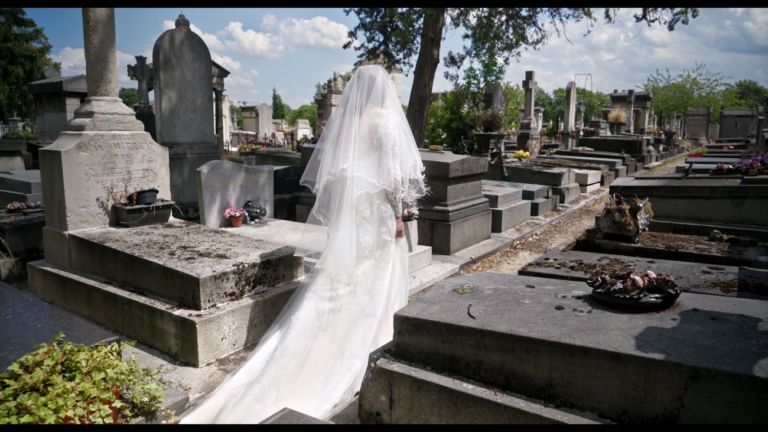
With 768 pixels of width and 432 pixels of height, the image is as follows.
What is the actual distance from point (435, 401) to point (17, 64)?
46338 millimetres

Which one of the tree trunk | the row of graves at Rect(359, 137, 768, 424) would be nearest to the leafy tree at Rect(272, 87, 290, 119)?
the tree trunk

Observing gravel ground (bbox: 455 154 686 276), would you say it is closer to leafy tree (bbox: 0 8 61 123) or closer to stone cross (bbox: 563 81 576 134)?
stone cross (bbox: 563 81 576 134)

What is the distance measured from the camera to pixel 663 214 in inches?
287

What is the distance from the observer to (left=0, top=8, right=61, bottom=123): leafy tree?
121 ft

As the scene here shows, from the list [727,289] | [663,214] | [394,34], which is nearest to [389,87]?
[727,289]

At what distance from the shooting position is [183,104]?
332 inches

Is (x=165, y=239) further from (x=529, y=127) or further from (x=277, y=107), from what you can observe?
(x=277, y=107)

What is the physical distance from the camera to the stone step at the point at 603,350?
220cm

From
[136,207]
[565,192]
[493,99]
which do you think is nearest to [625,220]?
[565,192]

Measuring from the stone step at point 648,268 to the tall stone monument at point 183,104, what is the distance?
18.4 ft

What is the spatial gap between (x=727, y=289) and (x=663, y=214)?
11.4 ft

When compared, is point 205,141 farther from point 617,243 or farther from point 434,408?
point 434,408

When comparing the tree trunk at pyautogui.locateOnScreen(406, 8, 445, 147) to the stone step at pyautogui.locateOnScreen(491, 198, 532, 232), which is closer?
the stone step at pyautogui.locateOnScreen(491, 198, 532, 232)

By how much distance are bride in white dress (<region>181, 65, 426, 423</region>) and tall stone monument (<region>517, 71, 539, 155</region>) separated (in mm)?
15785
